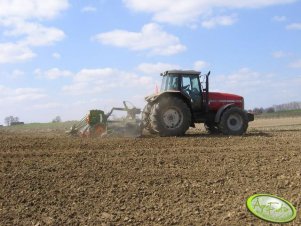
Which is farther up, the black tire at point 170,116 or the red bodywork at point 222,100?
the red bodywork at point 222,100

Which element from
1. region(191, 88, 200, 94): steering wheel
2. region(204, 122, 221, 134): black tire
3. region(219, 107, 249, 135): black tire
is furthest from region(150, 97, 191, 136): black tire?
region(204, 122, 221, 134): black tire

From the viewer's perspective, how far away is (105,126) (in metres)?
14.4

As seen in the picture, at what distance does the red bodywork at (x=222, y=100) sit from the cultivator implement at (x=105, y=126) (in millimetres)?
2535

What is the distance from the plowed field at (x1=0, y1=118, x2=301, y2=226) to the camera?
6234 millimetres

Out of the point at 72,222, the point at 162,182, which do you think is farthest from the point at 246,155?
the point at 72,222

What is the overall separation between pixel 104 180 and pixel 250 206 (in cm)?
246

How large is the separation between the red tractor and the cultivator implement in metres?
0.54

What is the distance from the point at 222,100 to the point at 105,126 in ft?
13.3

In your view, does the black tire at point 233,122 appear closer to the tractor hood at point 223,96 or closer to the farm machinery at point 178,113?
the farm machinery at point 178,113

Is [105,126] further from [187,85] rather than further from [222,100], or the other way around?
[222,100]

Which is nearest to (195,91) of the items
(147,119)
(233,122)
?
(233,122)

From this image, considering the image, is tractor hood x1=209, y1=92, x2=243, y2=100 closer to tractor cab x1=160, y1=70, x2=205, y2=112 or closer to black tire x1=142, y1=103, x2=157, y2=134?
tractor cab x1=160, y1=70, x2=205, y2=112

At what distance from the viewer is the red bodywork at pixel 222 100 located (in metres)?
15.1

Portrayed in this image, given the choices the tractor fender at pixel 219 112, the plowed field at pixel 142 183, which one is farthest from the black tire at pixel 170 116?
the plowed field at pixel 142 183
